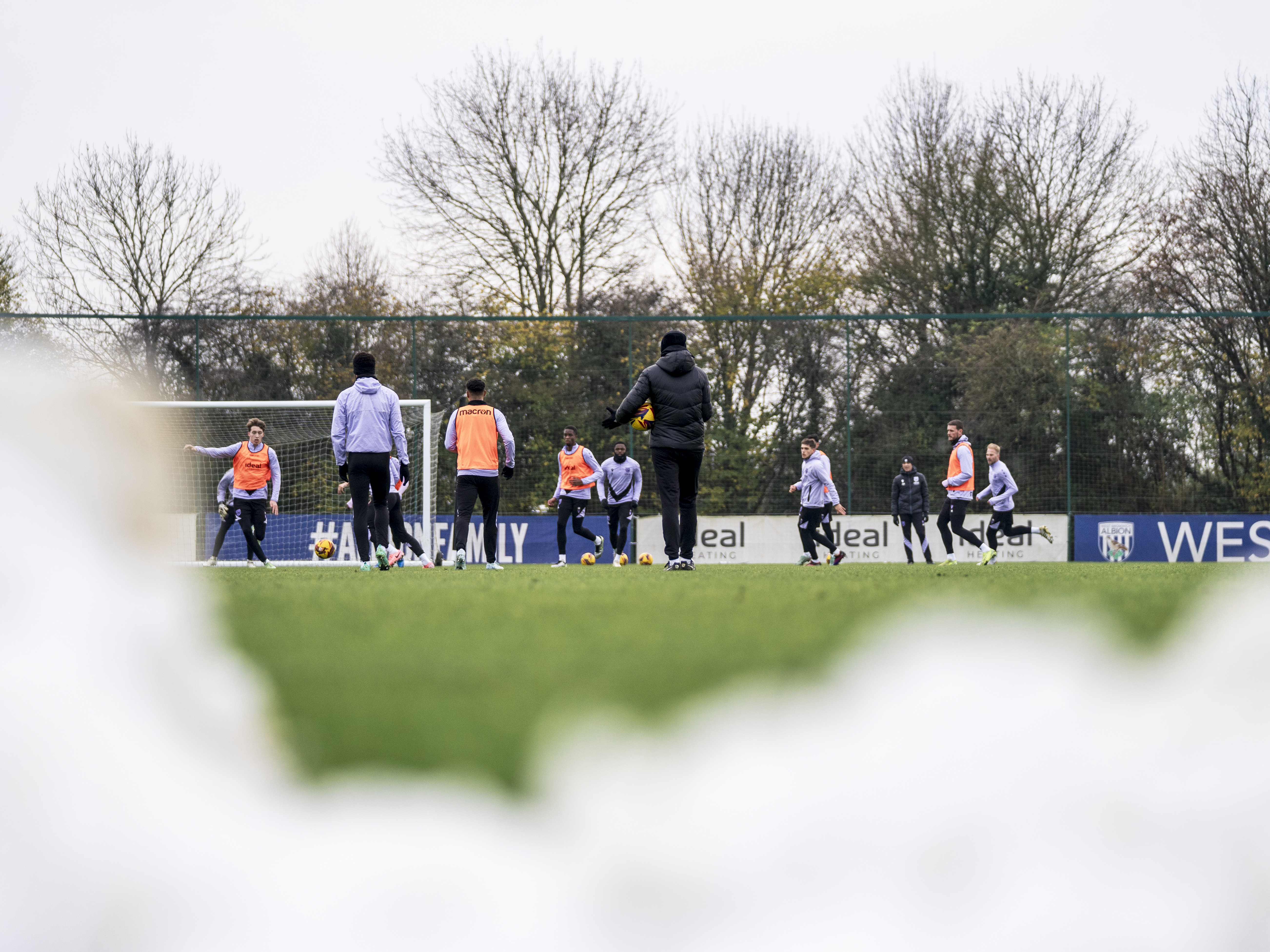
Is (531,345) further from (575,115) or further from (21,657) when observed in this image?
(21,657)

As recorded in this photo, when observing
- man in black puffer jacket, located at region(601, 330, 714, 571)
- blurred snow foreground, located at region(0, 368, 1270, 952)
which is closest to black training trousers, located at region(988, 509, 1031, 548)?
man in black puffer jacket, located at region(601, 330, 714, 571)

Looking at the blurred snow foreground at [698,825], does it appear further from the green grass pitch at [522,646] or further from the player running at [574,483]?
the player running at [574,483]

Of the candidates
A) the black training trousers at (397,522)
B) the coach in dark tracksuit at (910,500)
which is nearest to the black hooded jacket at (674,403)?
the black training trousers at (397,522)

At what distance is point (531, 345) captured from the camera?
20.5 meters

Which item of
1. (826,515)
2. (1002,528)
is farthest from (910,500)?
(826,515)

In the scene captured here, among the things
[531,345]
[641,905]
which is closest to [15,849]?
[641,905]

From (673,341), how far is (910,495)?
27.3 ft

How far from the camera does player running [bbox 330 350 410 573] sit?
33.8 ft

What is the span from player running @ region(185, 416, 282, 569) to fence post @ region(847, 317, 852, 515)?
9526mm

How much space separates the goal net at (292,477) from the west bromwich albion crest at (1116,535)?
1076 centimetres

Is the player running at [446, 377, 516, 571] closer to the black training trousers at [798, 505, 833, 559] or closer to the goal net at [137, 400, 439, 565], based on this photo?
Answer: the black training trousers at [798, 505, 833, 559]

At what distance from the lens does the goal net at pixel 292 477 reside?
57.4 ft

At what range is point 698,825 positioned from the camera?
1509mm

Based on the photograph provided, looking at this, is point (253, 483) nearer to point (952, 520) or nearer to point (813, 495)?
point (813, 495)
